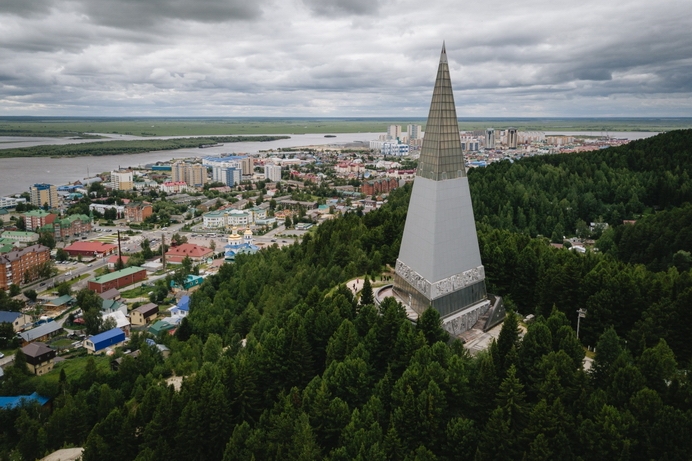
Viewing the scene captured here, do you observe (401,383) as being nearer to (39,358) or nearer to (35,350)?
(39,358)

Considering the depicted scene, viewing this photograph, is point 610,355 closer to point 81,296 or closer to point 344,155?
point 81,296

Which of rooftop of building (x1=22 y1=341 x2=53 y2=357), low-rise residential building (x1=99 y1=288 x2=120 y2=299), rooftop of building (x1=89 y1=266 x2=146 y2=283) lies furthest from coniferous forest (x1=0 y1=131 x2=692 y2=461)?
rooftop of building (x1=89 y1=266 x2=146 y2=283)

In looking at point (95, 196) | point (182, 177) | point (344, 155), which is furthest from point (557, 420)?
point (344, 155)

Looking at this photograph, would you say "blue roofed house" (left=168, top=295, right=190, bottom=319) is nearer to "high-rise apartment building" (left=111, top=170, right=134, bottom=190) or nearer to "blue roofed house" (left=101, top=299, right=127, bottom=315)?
"blue roofed house" (left=101, top=299, right=127, bottom=315)

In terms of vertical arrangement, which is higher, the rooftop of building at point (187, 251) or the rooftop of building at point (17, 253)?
the rooftop of building at point (17, 253)

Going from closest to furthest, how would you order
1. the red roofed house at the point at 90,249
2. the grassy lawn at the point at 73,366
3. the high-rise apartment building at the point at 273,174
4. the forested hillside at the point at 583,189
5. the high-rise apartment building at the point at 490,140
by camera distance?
the grassy lawn at the point at 73,366
the forested hillside at the point at 583,189
the red roofed house at the point at 90,249
the high-rise apartment building at the point at 273,174
the high-rise apartment building at the point at 490,140

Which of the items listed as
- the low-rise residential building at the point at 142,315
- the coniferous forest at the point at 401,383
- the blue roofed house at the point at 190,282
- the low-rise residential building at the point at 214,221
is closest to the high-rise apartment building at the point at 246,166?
the low-rise residential building at the point at 214,221

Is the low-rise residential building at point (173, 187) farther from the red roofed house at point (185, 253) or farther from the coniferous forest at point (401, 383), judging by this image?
the coniferous forest at point (401, 383)
